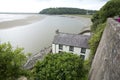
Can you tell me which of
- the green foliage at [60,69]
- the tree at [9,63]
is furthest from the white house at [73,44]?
the tree at [9,63]

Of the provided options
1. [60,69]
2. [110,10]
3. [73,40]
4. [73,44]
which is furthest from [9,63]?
[110,10]

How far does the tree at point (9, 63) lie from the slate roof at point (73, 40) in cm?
973

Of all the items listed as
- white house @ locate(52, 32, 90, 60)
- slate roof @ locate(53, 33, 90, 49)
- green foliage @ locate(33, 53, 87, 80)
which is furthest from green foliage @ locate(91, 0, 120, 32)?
green foliage @ locate(33, 53, 87, 80)

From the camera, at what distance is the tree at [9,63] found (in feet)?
30.2

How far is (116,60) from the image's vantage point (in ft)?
17.4

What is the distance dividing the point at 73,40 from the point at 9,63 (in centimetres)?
1112

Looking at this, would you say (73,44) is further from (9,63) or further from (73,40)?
(9,63)

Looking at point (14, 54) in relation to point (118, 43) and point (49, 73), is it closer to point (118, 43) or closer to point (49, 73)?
point (49, 73)

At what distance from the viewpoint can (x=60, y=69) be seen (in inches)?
342

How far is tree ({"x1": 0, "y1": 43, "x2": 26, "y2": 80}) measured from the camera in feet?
30.2

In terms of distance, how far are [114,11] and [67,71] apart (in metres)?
17.1

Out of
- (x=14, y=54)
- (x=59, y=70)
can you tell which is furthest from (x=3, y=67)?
(x=59, y=70)

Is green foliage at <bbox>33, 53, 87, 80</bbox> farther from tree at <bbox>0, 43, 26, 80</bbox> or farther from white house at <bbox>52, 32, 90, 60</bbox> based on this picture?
white house at <bbox>52, 32, 90, 60</bbox>

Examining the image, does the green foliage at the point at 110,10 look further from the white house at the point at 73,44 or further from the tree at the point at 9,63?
the tree at the point at 9,63
